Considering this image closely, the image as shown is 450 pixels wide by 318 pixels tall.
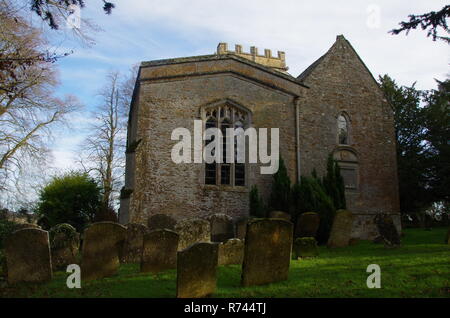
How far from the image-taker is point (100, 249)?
9148mm

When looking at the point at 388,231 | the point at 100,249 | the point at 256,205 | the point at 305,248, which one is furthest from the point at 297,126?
the point at 100,249

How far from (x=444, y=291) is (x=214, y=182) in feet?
37.0

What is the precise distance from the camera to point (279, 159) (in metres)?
18.1

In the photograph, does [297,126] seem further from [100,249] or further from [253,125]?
[100,249]

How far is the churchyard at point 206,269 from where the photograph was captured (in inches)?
290

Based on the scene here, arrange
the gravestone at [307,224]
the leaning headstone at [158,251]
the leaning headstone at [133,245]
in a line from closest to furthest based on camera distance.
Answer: the leaning headstone at [158,251] → the leaning headstone at [133,245] → the gravestone at [307,224]

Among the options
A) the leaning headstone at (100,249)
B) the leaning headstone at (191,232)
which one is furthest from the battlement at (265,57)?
the leaning headstone at (100,249)

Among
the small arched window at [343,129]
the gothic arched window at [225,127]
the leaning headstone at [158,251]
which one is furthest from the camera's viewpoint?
the small arched window at [343,129]

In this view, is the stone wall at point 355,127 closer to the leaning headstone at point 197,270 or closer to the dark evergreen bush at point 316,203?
the dark evergreen bush at point 316,203

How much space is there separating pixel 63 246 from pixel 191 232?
3432 millimetres

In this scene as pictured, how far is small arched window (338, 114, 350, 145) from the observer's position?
20594 millimetres

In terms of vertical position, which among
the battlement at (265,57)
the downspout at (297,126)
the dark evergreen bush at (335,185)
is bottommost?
the dark evergreen bush at (335,185)

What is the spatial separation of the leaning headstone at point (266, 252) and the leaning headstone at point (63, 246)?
5.26 meters
